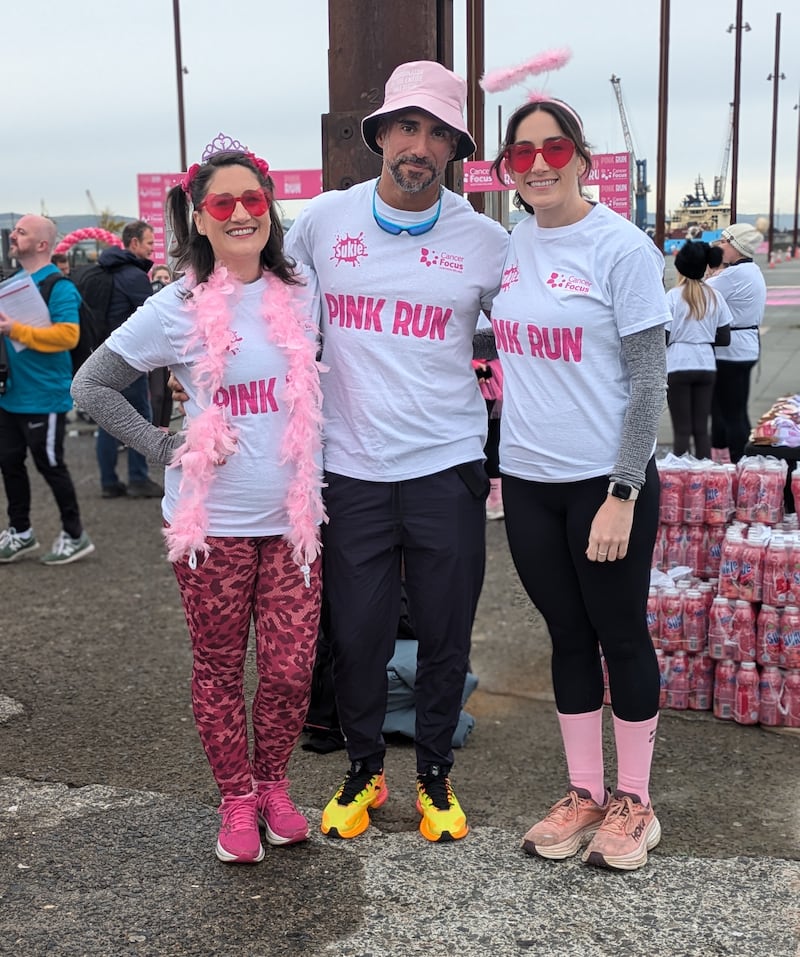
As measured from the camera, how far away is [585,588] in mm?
2773

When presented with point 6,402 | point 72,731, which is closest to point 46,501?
point 6,402

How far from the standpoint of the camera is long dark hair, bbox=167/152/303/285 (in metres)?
2.68

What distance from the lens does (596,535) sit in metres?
2.62

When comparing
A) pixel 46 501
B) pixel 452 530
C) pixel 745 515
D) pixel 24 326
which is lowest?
pixel 46 501

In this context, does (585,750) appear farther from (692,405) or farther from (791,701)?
(692,405)

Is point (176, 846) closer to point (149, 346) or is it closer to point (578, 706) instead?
point (578, 706)

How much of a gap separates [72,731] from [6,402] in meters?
2.68

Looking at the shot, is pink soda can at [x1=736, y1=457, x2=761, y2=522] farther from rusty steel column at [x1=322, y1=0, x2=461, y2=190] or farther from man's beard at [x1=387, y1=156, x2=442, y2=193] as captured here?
man's beard at [x1=387, y1=156, x2=442, y2=193]

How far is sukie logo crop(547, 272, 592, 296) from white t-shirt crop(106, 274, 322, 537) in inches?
27.4

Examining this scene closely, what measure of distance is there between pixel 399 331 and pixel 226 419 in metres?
0.50

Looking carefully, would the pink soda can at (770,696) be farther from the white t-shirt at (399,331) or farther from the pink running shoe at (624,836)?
the white t-shirt at (399,331)

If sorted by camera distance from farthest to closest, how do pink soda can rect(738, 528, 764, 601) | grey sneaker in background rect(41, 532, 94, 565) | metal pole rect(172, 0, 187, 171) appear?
1. metal pole rect(172, 0, 187, 171)
2. grey sneaker in background rect(41, 532, 94, 565)
3. pink soda can rect(738, 528, 764, 601)

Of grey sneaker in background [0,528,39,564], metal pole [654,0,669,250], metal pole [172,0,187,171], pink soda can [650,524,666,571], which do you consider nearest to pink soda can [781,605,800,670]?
pink soda can [650,524,666,571]

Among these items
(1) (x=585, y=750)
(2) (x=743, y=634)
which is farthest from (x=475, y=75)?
(1) (x=585, y=750)
